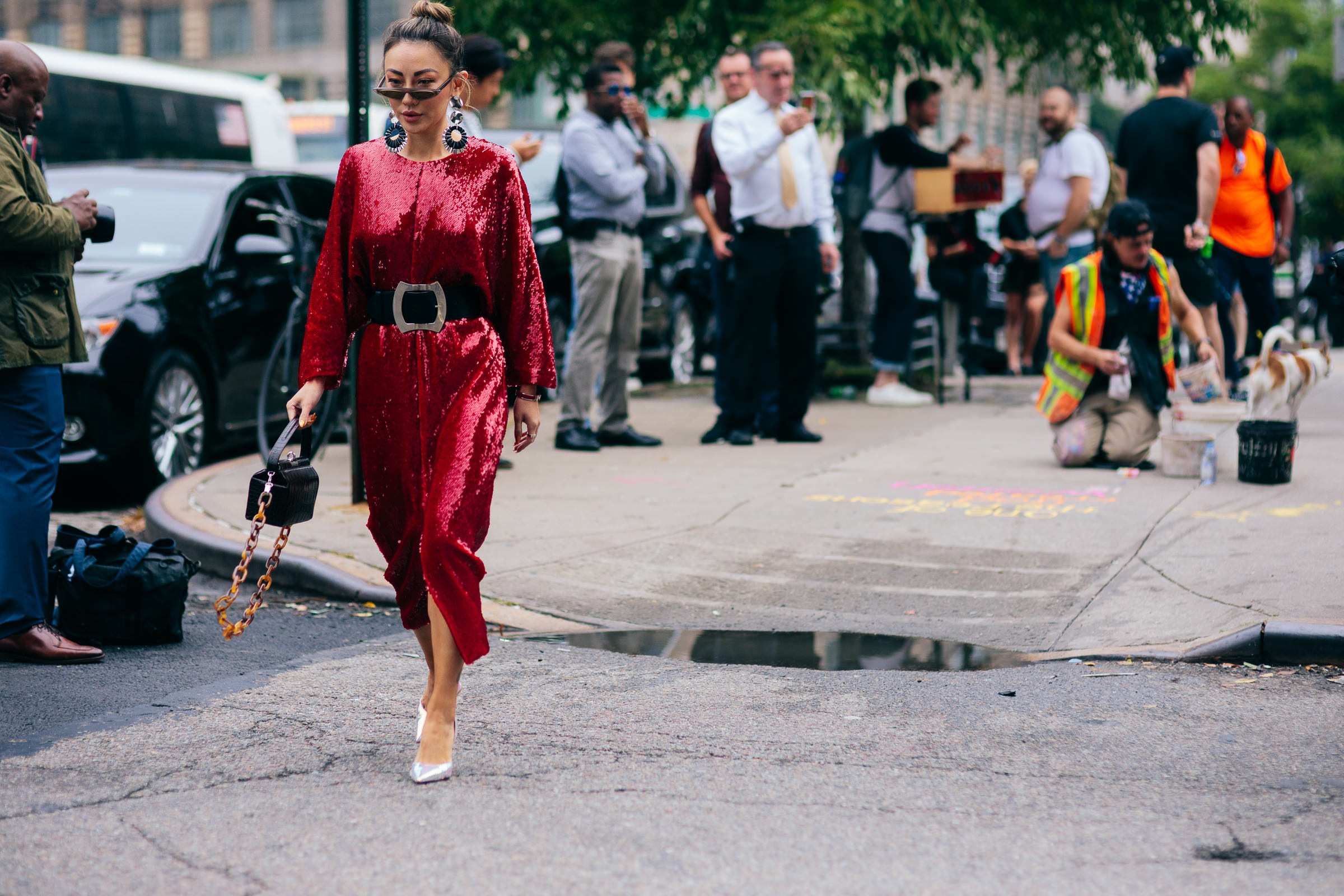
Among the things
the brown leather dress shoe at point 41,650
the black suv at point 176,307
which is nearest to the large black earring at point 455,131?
the brown leather dress shoe at point 41,650

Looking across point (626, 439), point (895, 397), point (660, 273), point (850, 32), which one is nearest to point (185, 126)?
point (660, 273)

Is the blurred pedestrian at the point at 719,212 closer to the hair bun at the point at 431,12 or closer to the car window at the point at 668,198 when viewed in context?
the car window at the point at 668,198

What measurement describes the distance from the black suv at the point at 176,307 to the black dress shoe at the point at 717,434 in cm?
255

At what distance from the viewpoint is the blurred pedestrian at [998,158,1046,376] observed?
1394 centimetres

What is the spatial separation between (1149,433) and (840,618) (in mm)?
3259

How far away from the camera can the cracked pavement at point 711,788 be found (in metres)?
3.12

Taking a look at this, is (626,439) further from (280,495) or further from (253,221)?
(280,495)

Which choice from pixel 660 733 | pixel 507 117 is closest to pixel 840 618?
pixel 660 733

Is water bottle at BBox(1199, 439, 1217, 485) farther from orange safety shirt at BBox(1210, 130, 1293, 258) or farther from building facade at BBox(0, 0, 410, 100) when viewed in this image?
building facade at BBox(0, 0, 410, 100)

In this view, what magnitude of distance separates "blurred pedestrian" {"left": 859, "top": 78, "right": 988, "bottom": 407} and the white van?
8294mm

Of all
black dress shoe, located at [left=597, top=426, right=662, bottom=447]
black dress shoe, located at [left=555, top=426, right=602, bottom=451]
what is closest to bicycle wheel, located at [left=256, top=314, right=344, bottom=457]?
black dress shoe, located at [left=555, top=426, right=602, bottom=451]

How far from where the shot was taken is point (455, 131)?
12.5ft

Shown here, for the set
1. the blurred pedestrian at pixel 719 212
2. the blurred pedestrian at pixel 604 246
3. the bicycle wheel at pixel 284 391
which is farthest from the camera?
the blurred pedestrian at pixel 719 212

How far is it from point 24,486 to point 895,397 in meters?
7.47
